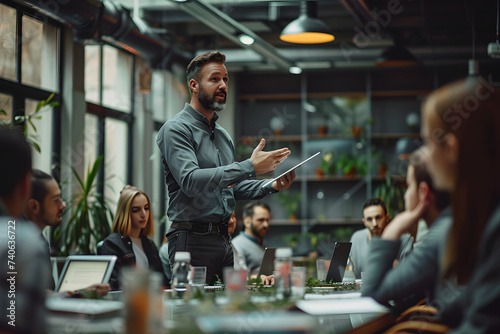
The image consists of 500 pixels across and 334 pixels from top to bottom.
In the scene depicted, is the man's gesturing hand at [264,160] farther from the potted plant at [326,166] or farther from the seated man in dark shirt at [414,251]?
the potted plant at [326,166]

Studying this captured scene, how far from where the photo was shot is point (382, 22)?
749 cm

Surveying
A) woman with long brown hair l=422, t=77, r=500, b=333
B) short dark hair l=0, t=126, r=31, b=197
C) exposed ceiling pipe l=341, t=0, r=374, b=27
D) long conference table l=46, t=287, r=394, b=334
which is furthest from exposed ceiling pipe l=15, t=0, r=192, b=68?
woman with long brown hair l=422, t=77, r=500, b=333

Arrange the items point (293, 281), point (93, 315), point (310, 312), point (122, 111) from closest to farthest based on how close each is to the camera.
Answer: point (93, 315) < point (310, 312) < point (293, 281) < point (122, 111)

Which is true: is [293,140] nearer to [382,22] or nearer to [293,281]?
[382,22]

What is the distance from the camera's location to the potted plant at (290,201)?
9.18 m

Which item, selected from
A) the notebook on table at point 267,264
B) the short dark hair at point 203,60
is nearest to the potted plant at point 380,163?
the notebook on table at point 267,264

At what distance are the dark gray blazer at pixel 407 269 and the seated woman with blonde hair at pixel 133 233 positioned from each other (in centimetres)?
261

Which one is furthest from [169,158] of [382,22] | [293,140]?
[293,140]

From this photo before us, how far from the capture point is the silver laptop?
2.12 m

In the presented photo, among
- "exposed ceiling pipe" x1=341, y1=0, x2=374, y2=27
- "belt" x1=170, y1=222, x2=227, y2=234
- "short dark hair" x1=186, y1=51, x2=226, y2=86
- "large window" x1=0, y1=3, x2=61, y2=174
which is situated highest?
"exposed ceiling pipe" x1=341, y1=0, x2=374, y2=27

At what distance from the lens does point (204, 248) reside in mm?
2740

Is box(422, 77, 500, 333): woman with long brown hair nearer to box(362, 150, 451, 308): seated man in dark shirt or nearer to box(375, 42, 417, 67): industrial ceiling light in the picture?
box(362, 150, 451, 308): seated man in dark shirt

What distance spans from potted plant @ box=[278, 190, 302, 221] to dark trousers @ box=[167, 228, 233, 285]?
6367mm

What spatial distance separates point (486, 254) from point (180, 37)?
7695 millimetres
